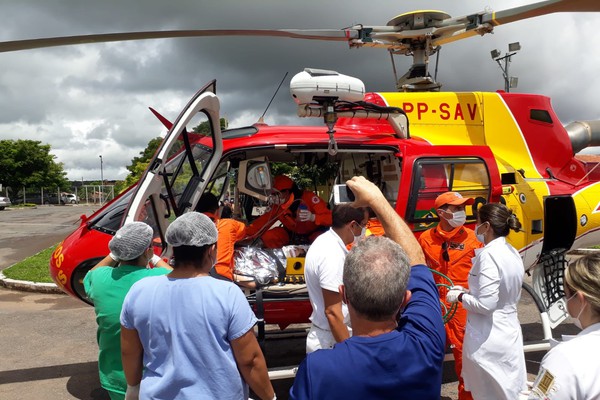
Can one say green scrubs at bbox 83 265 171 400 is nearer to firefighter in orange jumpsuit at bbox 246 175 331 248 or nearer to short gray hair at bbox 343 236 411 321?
short gray hair at bbox 343 236 411 321

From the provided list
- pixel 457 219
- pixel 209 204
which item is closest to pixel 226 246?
pixel 209 204

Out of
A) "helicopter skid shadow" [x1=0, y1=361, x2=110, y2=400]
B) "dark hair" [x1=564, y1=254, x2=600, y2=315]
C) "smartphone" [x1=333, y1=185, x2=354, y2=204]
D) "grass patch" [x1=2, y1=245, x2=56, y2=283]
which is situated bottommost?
"helicopter skid shadow" [x1=0, y1=361, x2=110, y2=400]

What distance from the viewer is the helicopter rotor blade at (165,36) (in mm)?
3352

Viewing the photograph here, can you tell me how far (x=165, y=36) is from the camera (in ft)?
13.1

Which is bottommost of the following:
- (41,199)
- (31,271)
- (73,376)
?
(73,376)

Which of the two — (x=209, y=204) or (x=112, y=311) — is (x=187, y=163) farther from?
(x=112, y=311)

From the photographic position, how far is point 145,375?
2174 mm

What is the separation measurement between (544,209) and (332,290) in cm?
331

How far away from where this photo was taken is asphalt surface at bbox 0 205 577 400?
466 centimetres

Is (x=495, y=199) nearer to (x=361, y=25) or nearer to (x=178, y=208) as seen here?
(x=361, y=25)

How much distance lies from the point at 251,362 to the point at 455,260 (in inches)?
95.7

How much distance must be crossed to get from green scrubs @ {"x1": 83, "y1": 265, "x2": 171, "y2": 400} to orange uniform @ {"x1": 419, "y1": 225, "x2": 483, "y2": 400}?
2.44 m

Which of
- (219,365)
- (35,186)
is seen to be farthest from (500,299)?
(35,186)

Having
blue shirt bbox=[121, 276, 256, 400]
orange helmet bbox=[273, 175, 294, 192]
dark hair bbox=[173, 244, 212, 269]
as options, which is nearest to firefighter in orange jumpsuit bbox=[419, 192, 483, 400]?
orange helmet bbox=[273, 175, 294, 192]
